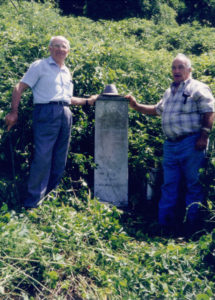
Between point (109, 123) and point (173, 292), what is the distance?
7.34 ft

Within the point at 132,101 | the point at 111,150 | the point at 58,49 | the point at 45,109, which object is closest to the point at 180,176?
the point at 111,150

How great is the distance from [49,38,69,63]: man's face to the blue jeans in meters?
1.54

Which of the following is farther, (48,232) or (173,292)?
(48,232)

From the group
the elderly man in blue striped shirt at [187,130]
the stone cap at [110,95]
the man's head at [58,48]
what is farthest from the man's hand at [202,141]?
the man's head at [58,48]

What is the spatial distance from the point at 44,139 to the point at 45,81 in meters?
0.62

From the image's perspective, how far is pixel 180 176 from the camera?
171 inches

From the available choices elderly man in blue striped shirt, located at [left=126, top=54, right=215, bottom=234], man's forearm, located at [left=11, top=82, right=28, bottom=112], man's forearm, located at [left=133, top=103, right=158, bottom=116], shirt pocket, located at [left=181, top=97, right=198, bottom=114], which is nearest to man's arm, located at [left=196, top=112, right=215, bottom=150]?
elderly man in blue striped shirt, located at [left=126, top=54, right=215, bottom=234]

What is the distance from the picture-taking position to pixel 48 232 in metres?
3.50

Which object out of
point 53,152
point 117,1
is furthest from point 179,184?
point 117,1

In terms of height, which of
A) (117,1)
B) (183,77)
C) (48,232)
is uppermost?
(117,1)

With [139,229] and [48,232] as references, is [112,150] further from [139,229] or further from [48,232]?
[48,232]

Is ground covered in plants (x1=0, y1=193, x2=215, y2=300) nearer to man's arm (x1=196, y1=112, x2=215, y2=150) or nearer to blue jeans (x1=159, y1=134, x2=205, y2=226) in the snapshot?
blue jeans (x1=159, y1=134, x2=205, y2=226)

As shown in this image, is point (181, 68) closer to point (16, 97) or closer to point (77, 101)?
point (77, 101)

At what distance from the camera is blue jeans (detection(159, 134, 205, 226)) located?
4.07 m
